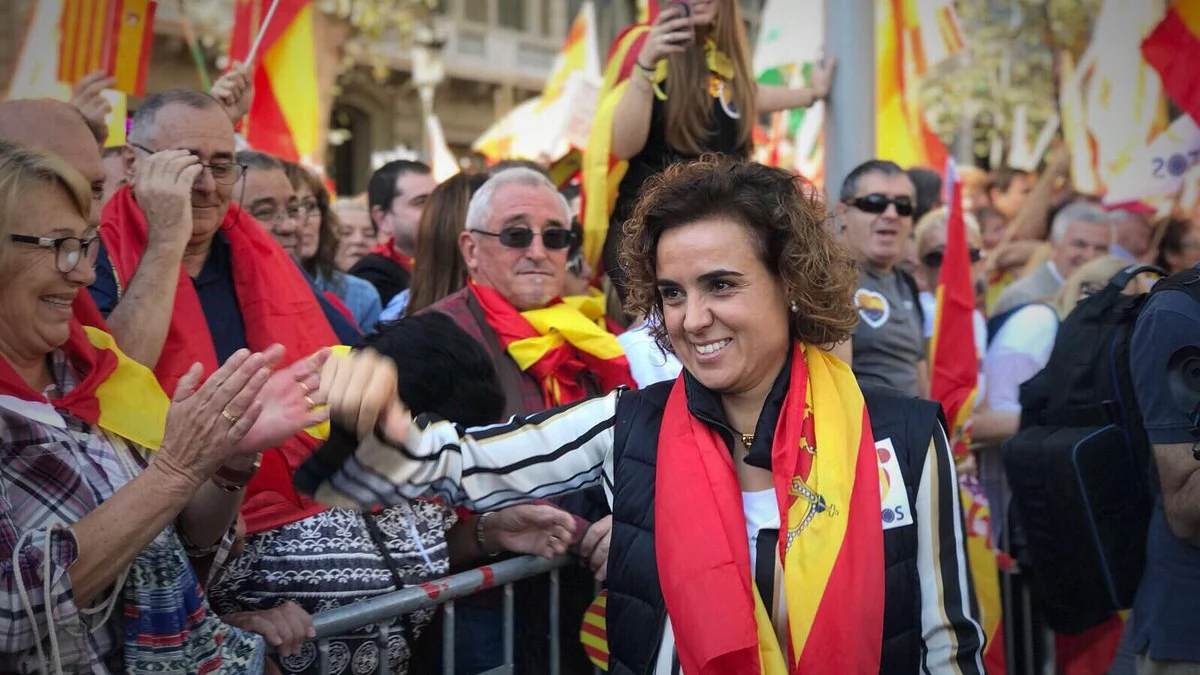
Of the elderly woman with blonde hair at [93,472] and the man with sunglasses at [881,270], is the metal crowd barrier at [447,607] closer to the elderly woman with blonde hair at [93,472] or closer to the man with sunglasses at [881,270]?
the elderly woman with blonde hair at [93,472]

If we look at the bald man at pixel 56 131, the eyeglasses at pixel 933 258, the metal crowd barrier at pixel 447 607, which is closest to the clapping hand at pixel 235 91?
the bald man at pixel 56 131

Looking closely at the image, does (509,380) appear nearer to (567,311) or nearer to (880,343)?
(567,311)

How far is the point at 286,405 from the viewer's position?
232cm

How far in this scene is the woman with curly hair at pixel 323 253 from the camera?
5188 mm

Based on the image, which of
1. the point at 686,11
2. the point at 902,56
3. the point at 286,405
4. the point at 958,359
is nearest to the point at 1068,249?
the point at 902,56

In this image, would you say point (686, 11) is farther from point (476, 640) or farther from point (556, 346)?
point (476, 640)

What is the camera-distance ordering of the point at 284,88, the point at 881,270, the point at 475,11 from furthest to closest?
the point at 475,11, the point at 284,88, the point at 881,270

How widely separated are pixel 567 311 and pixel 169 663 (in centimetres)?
176

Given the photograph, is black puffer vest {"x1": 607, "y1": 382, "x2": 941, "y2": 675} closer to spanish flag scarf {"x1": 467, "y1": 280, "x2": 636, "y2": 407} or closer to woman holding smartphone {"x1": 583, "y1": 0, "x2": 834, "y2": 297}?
spanish flag scarf {"x1": 467, "y1": 280, "x2": 636, "y2": 407}

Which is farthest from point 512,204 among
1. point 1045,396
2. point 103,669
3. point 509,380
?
point 103,669

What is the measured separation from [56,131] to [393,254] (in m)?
3.19

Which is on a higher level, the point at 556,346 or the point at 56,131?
the point at 56,131

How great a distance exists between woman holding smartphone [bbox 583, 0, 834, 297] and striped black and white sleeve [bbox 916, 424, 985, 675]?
194 centimetres

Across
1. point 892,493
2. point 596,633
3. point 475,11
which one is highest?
point 475,11
